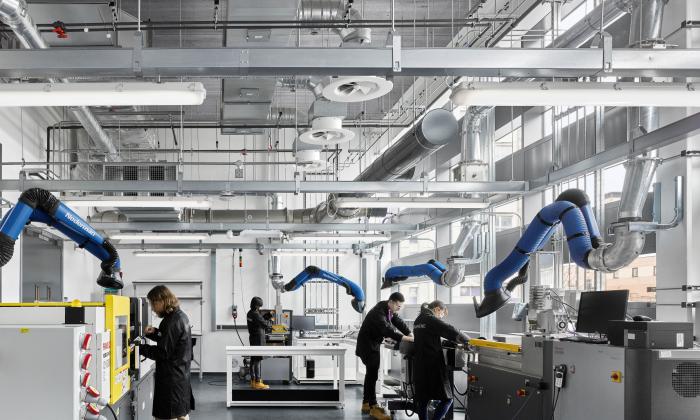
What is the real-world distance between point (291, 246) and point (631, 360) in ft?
28.9

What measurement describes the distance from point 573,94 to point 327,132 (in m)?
2.69

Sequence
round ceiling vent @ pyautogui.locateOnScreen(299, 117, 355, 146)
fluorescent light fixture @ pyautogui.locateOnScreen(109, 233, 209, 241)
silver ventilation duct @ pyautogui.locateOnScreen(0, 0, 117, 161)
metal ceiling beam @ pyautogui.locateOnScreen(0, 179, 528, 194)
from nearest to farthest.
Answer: silver ventilation duct @ pyautogui.locateOnScreen(0, 0, 117, 161) → round ceiling vent @ pyautogui.locateOnScreen(299, 117, 355, 146) → metal ceiling beam @ pyautogui.locateOnScreen(0, 179, 528, 194) → fluorescent light fixture @ pyautogui.locateOnScreen(109, 233, 209, 241)

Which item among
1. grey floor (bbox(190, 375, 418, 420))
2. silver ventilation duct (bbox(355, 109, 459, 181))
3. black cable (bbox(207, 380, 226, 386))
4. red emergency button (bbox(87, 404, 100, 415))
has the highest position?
silver ventilation duct (bbox(355, 109, 459, 181))

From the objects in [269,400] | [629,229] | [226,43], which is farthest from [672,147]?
[269,400]

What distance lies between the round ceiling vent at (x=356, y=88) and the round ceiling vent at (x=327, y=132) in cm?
133

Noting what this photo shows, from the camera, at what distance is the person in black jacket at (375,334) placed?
8.98m

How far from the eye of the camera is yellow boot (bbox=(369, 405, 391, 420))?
877 centimetres

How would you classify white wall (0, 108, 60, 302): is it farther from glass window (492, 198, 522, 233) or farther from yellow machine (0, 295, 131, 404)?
glass window (492, 198, 522, 233)

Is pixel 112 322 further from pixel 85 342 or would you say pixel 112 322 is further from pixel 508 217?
pixel 508 217

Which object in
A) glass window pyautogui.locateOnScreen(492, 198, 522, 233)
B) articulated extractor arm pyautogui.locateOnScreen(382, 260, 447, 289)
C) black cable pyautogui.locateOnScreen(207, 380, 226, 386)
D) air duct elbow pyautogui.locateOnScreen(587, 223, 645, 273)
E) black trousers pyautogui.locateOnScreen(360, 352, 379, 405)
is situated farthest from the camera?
black cable pyautogui.locateOnScreen(207, 380, 226, 386)

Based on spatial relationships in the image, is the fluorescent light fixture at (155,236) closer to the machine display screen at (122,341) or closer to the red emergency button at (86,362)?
the machine display screen at (122,341)

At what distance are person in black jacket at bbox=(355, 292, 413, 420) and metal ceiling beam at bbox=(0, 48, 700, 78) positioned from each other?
507 cm

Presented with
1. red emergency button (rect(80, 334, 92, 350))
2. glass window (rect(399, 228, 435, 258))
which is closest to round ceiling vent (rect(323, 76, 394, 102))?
red emergency button (rect(80, 334, 92, 350))

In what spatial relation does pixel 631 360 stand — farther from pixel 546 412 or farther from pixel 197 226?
pixel 197 226
